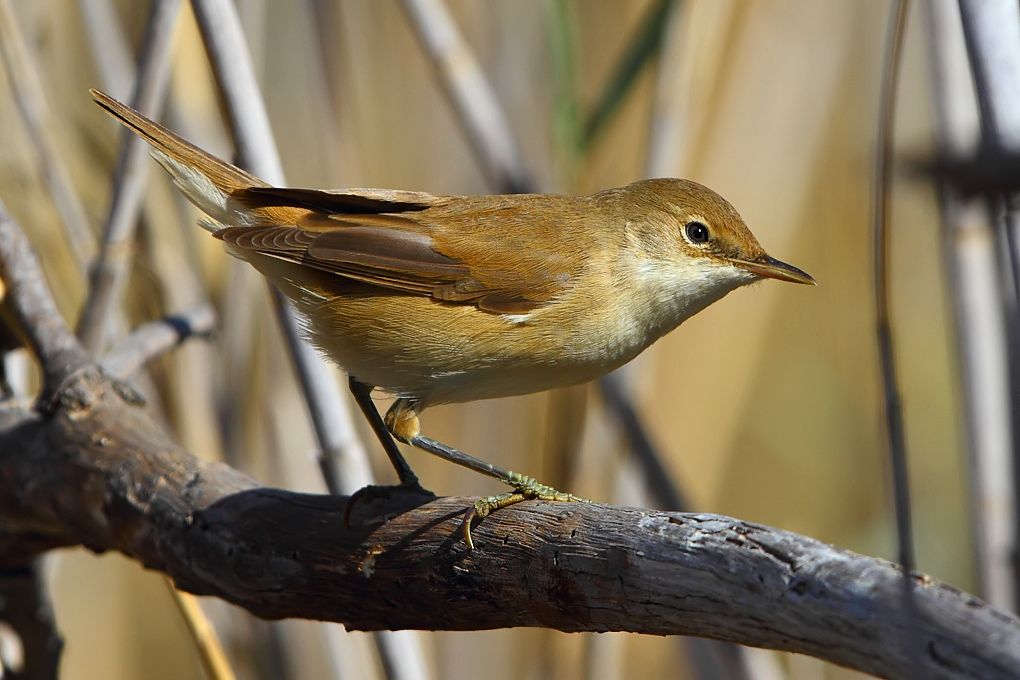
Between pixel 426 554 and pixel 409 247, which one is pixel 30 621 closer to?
pixel 426 554

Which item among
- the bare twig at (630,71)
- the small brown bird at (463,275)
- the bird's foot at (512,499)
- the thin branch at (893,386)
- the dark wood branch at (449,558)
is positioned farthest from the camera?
the bare twig at (630,71)

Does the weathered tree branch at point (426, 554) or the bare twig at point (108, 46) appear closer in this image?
the weathered tree branch at point (426, 554)

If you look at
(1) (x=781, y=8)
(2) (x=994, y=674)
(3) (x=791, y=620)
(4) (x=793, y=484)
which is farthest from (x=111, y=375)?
(4) (x=793, y=484)

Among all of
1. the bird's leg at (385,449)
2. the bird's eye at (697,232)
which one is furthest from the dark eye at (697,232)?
the bird's leg at (385,449)

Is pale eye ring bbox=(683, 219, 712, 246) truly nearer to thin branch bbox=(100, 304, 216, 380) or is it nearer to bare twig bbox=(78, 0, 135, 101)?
thin branch bbox=(100, 304, 216, 380)

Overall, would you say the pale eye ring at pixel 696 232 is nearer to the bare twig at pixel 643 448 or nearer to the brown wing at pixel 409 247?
the brown wing at pixel 409 247

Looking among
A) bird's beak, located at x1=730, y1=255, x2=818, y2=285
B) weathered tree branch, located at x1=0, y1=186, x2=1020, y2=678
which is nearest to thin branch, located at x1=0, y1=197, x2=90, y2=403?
weathered tree branch, located at x1=0, y1=186, x2=1020, y2=678

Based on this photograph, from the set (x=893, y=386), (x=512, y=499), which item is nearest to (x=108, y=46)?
(x=512, y=499)
